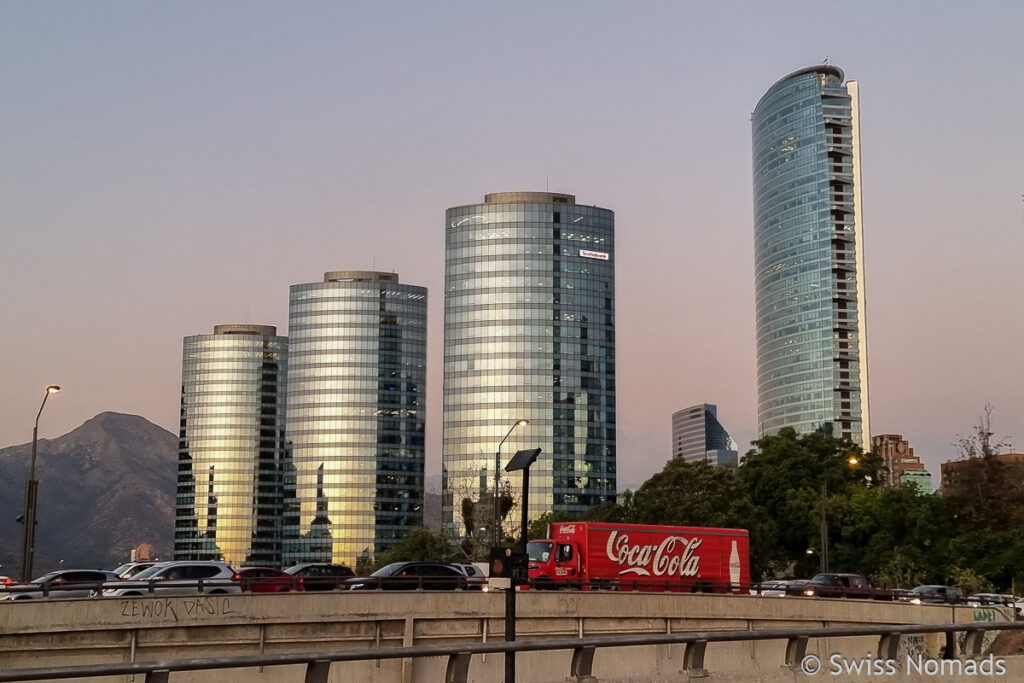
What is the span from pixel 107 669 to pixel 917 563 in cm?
8677

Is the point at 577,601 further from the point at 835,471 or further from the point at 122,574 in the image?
the point at 835,471

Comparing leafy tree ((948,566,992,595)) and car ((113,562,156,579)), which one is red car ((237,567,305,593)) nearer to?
car ((113,562,156,579))

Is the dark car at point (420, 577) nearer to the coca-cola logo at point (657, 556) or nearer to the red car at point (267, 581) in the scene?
the red car at point (267, 581)

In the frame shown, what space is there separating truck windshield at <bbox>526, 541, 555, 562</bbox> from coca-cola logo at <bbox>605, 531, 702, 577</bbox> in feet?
9.81

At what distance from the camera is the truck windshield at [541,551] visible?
58.5 metres

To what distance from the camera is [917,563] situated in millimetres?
88625

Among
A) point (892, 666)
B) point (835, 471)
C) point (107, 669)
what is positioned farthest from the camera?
point (835, 471)

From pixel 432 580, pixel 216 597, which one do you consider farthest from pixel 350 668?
pixel 432 580

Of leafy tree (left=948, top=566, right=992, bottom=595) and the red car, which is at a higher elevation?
the red car

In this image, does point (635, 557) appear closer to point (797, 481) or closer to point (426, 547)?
point (797, 481)

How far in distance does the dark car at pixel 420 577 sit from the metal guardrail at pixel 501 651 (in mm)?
29775

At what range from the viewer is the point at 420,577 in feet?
158

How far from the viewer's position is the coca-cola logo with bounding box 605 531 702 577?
59594mm

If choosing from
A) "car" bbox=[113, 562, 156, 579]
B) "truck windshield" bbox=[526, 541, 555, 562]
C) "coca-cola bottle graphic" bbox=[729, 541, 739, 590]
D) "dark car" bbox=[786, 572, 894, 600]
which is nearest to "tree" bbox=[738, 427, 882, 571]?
"coca-cola bottle graphic" bbox=[729, 541, 739, 590]
